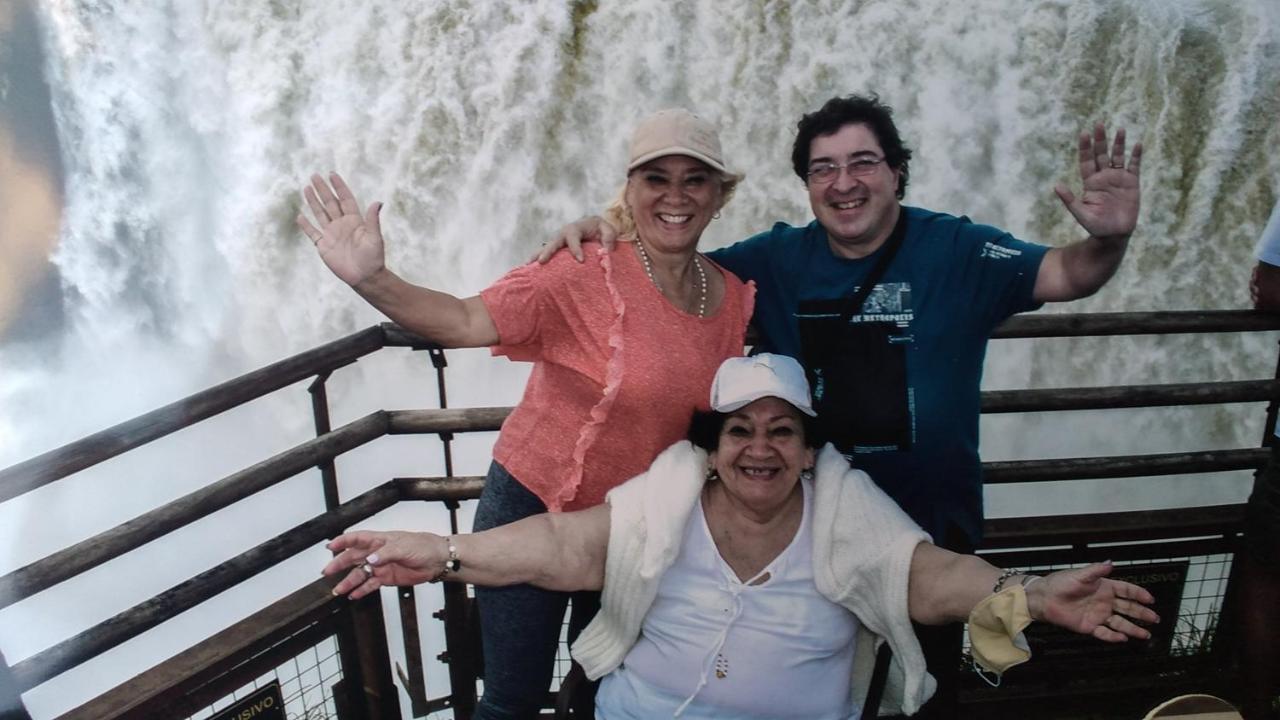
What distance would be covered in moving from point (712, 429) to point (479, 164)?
6.66 meters

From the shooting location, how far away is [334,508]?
240 centimetres

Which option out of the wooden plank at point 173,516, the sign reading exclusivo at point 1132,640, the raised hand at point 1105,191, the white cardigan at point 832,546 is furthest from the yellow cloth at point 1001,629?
the wooden plank at point 173,516

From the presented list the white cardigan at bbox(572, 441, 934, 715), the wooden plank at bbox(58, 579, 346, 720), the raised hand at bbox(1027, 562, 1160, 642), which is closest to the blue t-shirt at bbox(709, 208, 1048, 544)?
the white cardigan at bbox(572, 441, 934, 715)

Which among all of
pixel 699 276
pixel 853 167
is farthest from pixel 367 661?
pixel 853 167

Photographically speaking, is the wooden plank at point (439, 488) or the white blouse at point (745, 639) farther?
the wooden plank at point (439, 488)

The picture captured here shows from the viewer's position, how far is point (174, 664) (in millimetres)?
2059

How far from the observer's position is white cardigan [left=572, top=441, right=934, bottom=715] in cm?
181

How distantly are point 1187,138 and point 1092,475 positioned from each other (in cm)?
548

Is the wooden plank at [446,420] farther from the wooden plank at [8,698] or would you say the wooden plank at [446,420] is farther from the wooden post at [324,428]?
the wooden plank at [8,698]

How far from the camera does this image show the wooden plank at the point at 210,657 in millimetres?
1943


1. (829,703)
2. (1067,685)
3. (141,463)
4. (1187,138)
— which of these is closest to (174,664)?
(829,703)

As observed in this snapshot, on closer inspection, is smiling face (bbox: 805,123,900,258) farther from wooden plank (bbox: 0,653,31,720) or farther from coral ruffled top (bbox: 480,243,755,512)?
wooden plank (bbox: 0,653,31,720)

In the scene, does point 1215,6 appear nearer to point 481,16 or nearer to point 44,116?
point 481,16

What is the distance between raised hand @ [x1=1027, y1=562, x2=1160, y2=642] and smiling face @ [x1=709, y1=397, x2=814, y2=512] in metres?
0.50
